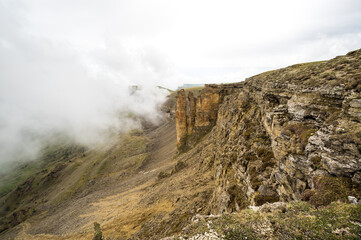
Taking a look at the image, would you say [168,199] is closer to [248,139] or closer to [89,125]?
[248,139]

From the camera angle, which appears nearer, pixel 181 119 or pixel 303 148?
pixel 303 148

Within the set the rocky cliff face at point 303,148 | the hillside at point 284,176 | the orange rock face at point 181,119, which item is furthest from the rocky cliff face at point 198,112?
the rocky cliff face at point 303,148

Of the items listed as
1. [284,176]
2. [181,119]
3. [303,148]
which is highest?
[303,148]

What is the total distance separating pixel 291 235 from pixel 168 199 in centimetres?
2700

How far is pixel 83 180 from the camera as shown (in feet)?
287

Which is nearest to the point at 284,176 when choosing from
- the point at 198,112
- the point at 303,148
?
the point at 303,148

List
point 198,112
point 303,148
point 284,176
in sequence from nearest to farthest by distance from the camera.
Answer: point 303,148 < point 284,176 < point 198,112

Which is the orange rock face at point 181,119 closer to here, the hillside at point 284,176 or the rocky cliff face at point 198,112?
the rocky cliff face at point 198,112

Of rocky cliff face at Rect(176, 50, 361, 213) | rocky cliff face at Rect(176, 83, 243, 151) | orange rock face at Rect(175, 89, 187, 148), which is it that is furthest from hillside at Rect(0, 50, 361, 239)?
orange rock face at Rect(175, 89, 187, 148)

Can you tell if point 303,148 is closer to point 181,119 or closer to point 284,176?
point 284,176

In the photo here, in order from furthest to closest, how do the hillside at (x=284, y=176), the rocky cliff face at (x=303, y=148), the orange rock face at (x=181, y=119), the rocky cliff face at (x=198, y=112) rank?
1. the orange rock face at (x=181, y=119)
2. the rocky cliff face at (x=198, y=112)
3. the rocky cliff face at (x=303, y=148)
4. the hillside at (x=284, y=176)

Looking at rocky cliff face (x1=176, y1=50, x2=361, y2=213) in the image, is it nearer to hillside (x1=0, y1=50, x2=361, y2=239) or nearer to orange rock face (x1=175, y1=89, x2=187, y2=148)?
hillside (x1=0, y1=50, x2=361, y2=239)

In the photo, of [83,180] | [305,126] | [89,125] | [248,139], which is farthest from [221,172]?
[89,125]

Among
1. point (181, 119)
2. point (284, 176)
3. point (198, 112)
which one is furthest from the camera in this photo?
point (181, 119)
